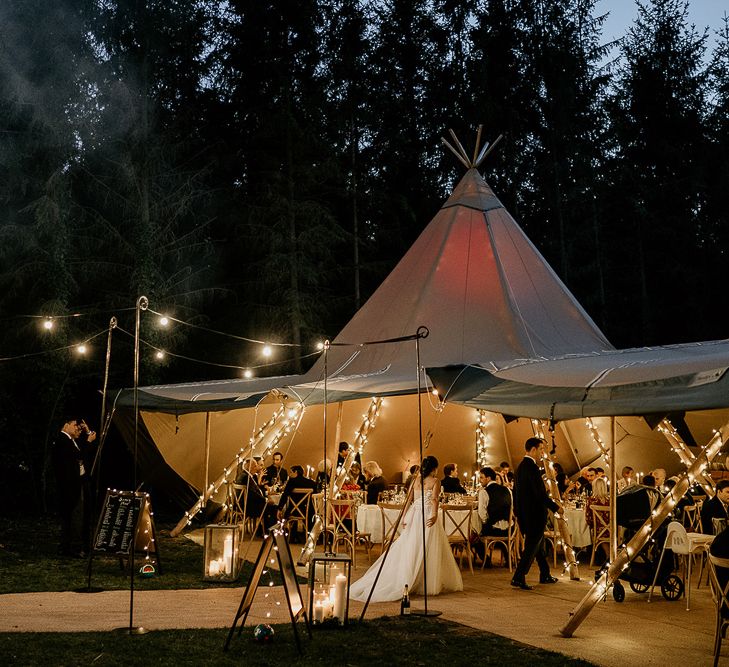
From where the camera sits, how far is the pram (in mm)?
8547

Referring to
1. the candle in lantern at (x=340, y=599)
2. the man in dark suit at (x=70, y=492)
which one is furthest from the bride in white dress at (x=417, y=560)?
the man in dark suit at (x=70, y=492)

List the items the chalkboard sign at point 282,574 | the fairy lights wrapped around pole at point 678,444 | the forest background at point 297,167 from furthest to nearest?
the forest background at point 297,167 → the fairy lights wrapped around pole at point 678,444 → the chalkboard sign at point 282,574

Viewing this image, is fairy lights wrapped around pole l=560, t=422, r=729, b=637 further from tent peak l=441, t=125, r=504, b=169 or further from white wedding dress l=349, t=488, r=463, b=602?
tent peak l=441, t=125, r=504, b=169

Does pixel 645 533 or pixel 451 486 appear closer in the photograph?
pixel 645 533

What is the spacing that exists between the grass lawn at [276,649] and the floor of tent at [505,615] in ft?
1.06

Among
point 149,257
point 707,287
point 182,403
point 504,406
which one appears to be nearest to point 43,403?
point 149,257

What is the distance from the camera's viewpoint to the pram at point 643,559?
8547 millimetres

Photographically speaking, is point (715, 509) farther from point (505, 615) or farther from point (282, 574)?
point (282, 574)

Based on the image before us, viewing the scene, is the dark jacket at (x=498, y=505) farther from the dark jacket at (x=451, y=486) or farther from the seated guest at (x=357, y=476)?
the seated guest at (x=357, y=476)

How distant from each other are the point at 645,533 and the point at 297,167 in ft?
48.0

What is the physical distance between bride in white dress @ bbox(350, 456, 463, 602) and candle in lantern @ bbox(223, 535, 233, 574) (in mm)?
1223

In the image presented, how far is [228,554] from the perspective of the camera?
8.80 meters

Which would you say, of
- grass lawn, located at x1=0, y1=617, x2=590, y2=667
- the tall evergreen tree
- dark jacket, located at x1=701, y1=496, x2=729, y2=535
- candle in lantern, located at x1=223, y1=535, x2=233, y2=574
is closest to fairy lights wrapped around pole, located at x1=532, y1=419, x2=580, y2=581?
dark jacket, located at x1=701, y1=496, x2=729, y2=535

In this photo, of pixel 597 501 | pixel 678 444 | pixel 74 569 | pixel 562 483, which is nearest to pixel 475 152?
pixel 562 483
